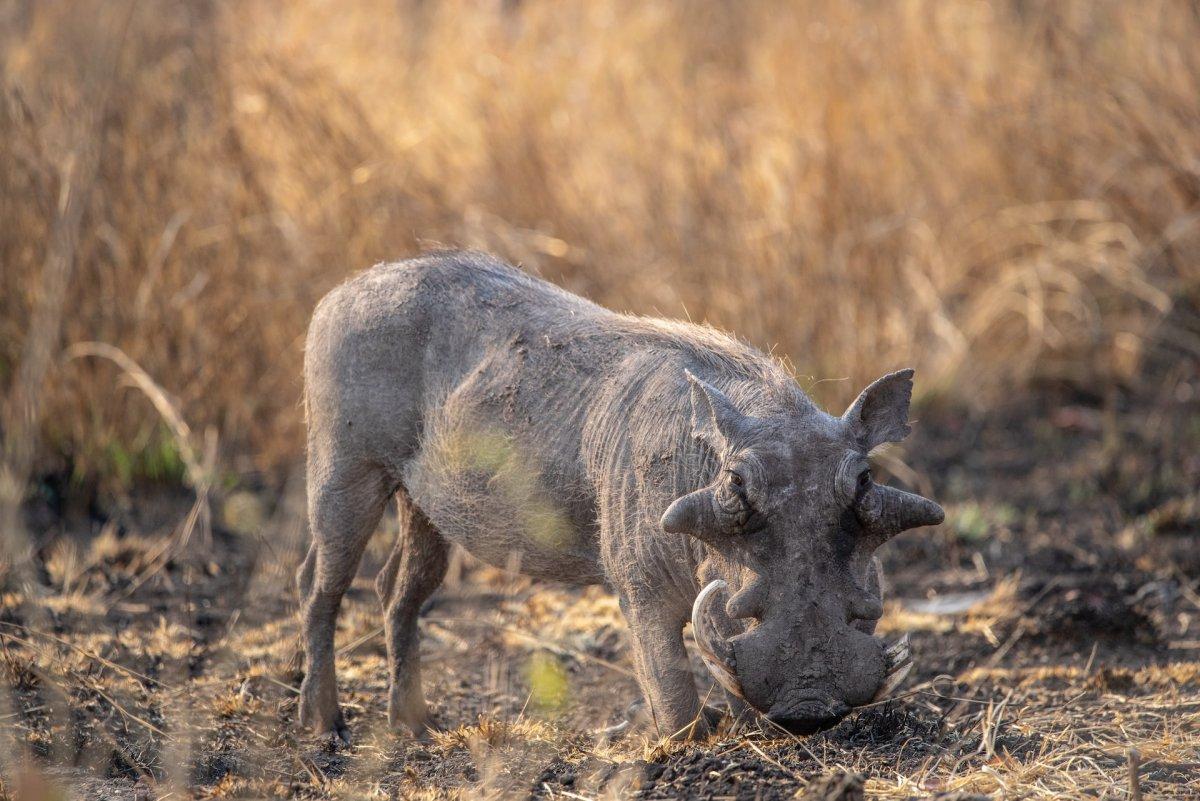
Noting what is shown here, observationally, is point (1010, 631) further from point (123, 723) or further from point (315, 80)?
point (315, 80)

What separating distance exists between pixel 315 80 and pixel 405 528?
9.14 ft

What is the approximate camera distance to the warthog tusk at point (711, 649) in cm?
269

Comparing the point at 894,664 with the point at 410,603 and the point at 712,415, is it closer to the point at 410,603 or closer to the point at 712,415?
the point at 712,415

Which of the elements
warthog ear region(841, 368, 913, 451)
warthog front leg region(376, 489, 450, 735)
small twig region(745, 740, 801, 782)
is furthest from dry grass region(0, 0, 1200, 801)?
warthog ear region(841, 368, 913, 451)

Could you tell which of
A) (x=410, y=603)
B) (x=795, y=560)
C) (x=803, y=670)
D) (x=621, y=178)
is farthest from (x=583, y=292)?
(x=803, y=670)

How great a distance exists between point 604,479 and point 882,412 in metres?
0.64

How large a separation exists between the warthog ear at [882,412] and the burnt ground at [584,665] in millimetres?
667

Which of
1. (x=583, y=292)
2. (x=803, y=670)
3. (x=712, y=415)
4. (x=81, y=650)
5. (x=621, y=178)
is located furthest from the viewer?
(x=621, y=178)

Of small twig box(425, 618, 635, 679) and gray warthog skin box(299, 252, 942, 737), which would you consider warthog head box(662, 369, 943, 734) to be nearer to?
gray warthog skin box(299, 252, 942, 737)

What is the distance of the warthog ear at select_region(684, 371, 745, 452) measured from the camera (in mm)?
2852

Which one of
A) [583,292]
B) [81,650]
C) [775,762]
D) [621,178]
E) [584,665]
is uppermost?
[621,178]

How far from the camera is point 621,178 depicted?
697 centimetres

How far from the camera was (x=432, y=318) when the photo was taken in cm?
365

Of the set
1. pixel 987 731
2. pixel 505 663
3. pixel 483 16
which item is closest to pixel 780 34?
pixel 483 16
